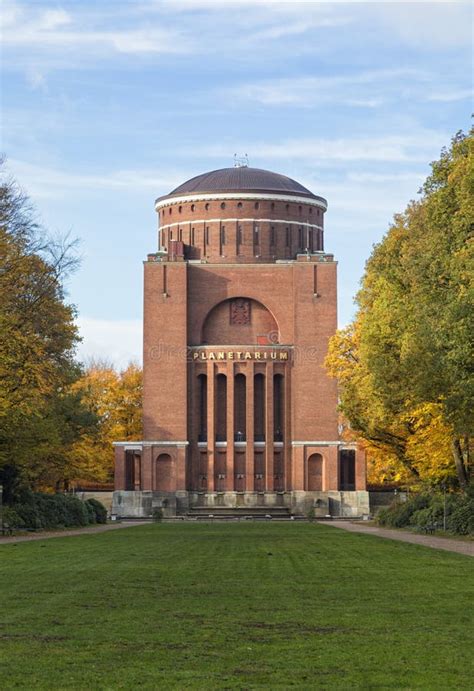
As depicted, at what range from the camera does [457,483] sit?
169 ft

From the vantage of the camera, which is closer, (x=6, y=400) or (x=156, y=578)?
(x=156, y=578)

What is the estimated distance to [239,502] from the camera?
299 ft

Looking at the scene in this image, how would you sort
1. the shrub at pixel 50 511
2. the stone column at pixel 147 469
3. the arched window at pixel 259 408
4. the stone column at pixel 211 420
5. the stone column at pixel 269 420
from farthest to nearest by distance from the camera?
the arched window at pixel 259 408 → the stone column at pixel 269 420 → the stone column at pixel 211 420 → the stone column at pixel 147 469 → the shrub at pixel 50 511

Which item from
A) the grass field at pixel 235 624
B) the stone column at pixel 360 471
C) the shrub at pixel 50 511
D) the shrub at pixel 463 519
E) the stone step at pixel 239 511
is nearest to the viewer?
the grass field at pixel 235 624

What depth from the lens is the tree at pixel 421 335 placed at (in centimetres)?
3297

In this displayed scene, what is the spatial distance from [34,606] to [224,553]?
1400 centimetres

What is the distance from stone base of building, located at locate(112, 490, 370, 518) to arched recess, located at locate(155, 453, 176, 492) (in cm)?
96

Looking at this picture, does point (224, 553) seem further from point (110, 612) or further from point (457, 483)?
point (457, 483)

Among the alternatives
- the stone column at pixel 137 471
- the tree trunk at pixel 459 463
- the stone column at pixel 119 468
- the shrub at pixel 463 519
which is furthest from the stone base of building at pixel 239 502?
the shrub at pixel 463 519

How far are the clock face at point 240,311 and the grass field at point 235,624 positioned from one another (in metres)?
70.6

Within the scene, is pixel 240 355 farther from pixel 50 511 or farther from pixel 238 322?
pixel 50 511

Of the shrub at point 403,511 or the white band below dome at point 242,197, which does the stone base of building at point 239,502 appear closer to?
the white band below dome at point 242,197

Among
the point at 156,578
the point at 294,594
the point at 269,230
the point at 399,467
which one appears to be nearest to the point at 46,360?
the point at 399,467

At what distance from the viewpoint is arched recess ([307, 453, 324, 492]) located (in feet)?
299
